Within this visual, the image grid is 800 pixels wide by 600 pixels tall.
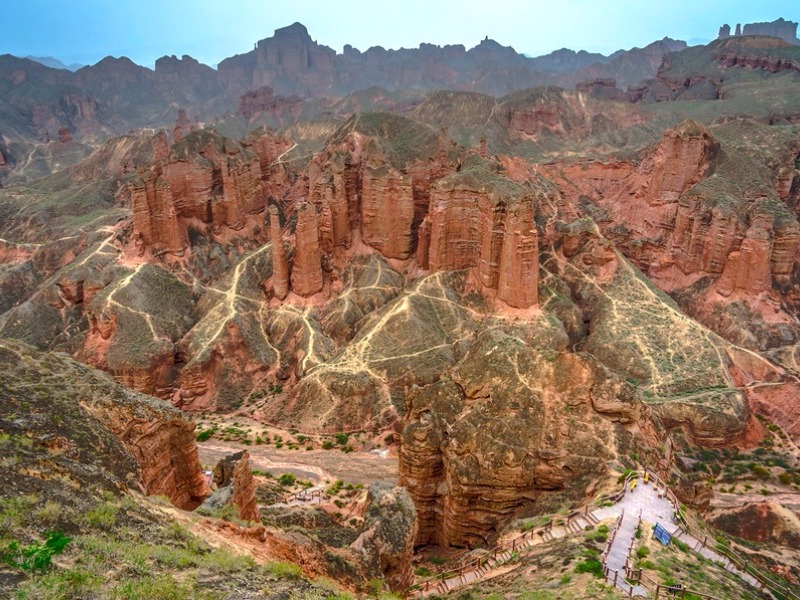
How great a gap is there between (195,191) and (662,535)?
209 feet

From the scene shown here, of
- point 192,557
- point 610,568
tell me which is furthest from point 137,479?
point 610,568

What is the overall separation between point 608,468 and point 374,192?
145ft

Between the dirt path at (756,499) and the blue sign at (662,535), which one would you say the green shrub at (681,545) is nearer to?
the blue sign at (662,535)

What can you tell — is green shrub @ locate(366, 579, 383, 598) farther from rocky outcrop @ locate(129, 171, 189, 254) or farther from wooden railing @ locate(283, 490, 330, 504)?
rocky outcrop @ locate(129, 171, 189, 254)

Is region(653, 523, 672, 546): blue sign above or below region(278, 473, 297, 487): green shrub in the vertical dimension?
above

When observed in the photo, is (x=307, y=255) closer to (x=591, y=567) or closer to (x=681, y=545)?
(x=681, y=545)

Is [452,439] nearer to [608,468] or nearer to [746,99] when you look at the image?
[608,468]

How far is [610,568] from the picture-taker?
19.7m

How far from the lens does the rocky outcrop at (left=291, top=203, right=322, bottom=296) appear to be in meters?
59.8

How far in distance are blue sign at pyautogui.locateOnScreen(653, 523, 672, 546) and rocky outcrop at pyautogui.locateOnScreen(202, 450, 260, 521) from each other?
54.7 feet

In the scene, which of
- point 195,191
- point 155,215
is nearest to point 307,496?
point 155,215

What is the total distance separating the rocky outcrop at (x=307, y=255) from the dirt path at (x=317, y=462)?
22.1m

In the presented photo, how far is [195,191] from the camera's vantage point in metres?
68.6

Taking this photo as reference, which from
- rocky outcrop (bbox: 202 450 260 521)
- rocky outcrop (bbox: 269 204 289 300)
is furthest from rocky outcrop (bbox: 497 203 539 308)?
rocky outcrop (bbox: 202 450 260 521)
